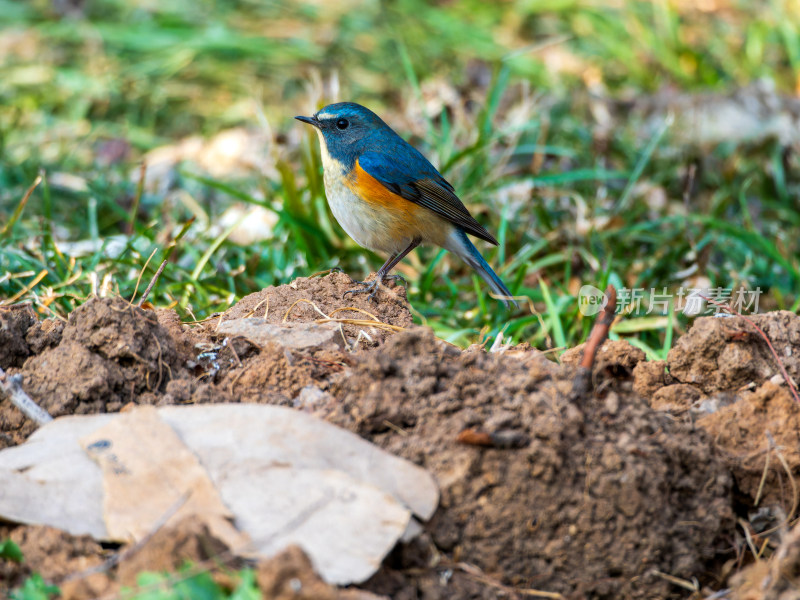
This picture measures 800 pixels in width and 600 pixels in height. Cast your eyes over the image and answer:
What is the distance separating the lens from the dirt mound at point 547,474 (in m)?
1.98

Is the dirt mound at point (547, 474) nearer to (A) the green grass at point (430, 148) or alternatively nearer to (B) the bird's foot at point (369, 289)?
(B) the bird's foot at point (369, 289)

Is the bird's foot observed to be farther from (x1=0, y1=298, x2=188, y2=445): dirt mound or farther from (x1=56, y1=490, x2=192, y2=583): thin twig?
(x1=56, y1=490, x2=192, y2=583): thin twig

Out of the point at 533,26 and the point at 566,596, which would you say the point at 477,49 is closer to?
the point at 533,26

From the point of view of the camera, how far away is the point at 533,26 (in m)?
9.27

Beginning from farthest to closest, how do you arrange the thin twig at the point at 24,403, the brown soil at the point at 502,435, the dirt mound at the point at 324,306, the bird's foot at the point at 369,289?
the bird's foot at the point at 369,289 < the dirt mound at the point at 324,306 < the thin twig at the point at 24,403 < the brown soil at the point at 502,435

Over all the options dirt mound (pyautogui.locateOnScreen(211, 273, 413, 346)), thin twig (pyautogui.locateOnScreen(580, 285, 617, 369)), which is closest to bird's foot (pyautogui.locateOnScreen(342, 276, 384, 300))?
dirt mound (pyautogui.locateOnScreen(211, 273, 413, 346))

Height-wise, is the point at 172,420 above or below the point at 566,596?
above

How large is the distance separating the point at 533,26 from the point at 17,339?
Answer: 25.8 ft

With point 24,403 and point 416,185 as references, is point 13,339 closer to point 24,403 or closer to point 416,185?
point 24,403

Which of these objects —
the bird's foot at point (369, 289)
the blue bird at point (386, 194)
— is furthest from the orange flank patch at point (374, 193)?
the bird's foot at point (369, 289)

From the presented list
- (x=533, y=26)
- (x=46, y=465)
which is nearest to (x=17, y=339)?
(x=46, y=465)

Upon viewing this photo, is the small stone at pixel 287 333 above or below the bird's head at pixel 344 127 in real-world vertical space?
below

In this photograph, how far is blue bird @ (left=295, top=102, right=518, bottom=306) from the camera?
397cm

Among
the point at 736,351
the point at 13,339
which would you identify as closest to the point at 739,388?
the point at 736,351
